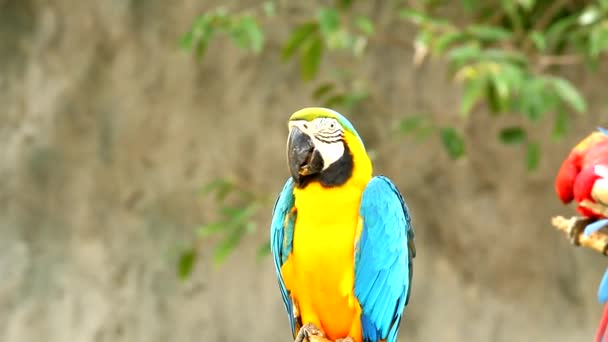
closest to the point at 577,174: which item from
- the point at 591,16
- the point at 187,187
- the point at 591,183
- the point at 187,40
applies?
the point at 591,183

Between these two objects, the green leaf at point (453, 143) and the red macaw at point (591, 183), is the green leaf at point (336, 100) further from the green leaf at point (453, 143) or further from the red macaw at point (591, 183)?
the red macaw at point (591, 183)

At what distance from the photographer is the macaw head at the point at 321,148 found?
0.61 metres

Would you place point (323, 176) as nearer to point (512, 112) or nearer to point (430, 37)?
point (430, 37)

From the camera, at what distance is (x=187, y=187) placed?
5.57ft

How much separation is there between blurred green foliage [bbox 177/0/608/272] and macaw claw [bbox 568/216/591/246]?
448 millimetres

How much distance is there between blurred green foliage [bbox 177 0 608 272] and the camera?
1.22 meters

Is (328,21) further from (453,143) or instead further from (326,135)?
Result: (326,135)

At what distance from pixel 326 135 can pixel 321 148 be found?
0.4 inches

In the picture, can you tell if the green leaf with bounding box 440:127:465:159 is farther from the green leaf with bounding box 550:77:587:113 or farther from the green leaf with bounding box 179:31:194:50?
the green leaf with bounding box 179:31:194:50

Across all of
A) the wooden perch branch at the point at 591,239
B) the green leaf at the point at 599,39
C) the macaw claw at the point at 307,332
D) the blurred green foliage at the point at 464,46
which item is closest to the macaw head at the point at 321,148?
the macaw claw at the point at 307,332

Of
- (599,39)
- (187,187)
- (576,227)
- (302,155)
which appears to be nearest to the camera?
(302,155)

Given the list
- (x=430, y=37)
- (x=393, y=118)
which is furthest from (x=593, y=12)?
(x=393, y=118)

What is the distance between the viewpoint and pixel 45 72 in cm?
171

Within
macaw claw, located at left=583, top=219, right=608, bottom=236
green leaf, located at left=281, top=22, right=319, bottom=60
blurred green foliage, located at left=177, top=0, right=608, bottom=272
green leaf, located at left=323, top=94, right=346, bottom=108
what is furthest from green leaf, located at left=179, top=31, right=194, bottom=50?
macaw claw, located at left=583, top=219, right=608, bottom=236
